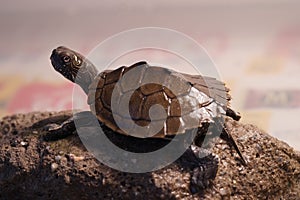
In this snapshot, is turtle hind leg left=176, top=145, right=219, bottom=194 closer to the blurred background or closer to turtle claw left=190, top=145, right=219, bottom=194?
turtle claw left=190, top=145, right=219, bottom=194

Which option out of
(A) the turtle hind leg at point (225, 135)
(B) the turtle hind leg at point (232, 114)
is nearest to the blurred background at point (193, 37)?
(B) the turtle hind leg at point (232, 114)

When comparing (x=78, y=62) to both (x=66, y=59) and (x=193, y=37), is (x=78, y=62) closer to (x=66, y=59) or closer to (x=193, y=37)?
(x=66, y=59)

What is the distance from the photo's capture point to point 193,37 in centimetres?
396

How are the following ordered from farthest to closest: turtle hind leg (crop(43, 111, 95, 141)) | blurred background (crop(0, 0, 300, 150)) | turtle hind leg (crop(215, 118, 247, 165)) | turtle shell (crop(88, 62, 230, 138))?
blurred background (crop(0, 0, 300, 150)) < turtle hind leg (crop(43, 111, 95, 141)) < turtle hind leg (crop(215, 118, 247, 165)) < turtle shell (crop(88, 62, 230, 138))

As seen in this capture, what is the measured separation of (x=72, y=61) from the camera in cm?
208

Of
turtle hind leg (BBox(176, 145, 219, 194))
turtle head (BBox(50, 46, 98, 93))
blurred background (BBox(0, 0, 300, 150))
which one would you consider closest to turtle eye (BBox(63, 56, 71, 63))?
turtle head (BBox(50, 46, 98, 93))

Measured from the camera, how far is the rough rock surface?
1.80 meters

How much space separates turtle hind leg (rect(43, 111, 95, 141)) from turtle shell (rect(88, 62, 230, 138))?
4.6 inches

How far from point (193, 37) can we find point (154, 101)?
87.3 inches

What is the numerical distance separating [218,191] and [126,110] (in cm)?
38

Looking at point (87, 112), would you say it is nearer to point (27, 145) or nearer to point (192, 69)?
point (27, 145)

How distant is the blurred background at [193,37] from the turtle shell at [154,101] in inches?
44.7

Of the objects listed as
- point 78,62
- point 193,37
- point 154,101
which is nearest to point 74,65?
point 78,62

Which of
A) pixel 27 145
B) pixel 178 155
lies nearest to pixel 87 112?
pixel 27 145
